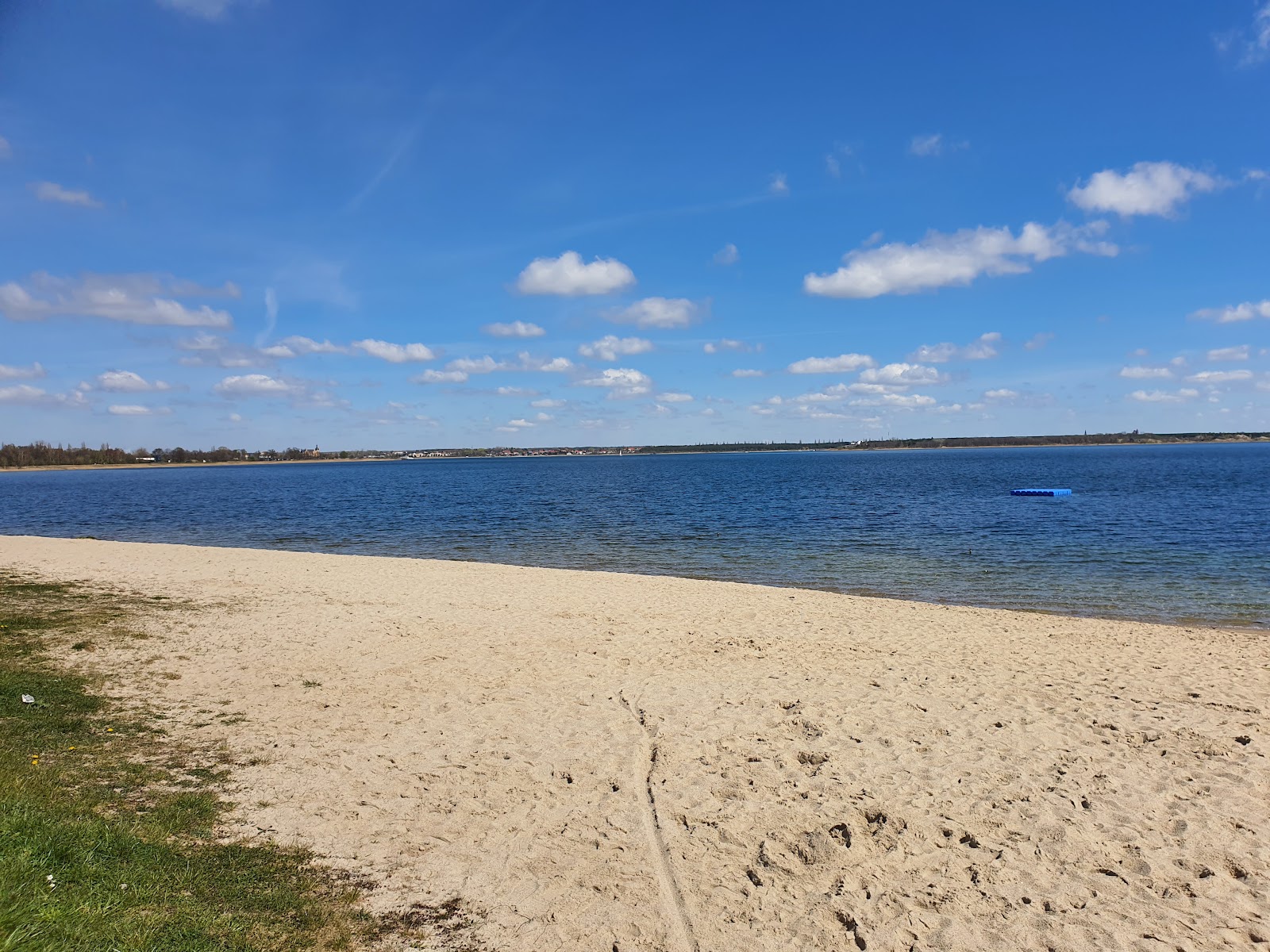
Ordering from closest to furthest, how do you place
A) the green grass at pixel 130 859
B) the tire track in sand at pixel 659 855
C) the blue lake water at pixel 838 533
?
1. the green grass at pixel 130 859
2. the tire track in sand at pixel 659 855
3. the blue lake water at pixel 838 533

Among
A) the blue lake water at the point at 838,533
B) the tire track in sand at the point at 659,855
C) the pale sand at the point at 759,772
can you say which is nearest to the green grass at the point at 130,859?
the pale sand at the point at 759,772

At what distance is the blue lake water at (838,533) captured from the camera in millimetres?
22297

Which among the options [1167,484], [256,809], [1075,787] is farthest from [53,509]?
[1167,484]

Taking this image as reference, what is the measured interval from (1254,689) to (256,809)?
14017 mm

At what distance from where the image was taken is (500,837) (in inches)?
271

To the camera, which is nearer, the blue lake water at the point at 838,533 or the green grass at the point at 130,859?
the green grass at the point at 130,859

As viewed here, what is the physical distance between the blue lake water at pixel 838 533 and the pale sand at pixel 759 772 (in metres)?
6.75

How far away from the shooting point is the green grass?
4289 mm

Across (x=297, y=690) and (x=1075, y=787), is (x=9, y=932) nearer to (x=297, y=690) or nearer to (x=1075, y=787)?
(x=297, y=690)

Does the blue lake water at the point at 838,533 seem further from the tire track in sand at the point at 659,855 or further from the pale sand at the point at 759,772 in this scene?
the tire track in sand at the point at 659,855

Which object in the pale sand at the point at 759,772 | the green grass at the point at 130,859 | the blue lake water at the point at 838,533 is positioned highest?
the green grass at the point at 130,859

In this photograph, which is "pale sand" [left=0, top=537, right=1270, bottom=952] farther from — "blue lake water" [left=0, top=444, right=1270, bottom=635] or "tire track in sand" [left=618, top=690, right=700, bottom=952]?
"blue lake water" [left=0, top=444, right=1270, bottom=635]

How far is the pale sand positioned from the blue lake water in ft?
22.2

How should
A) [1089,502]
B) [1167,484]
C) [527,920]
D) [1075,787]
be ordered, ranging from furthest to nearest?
[1167,484] → [1089,502] → [1075,787] → [527,920]
